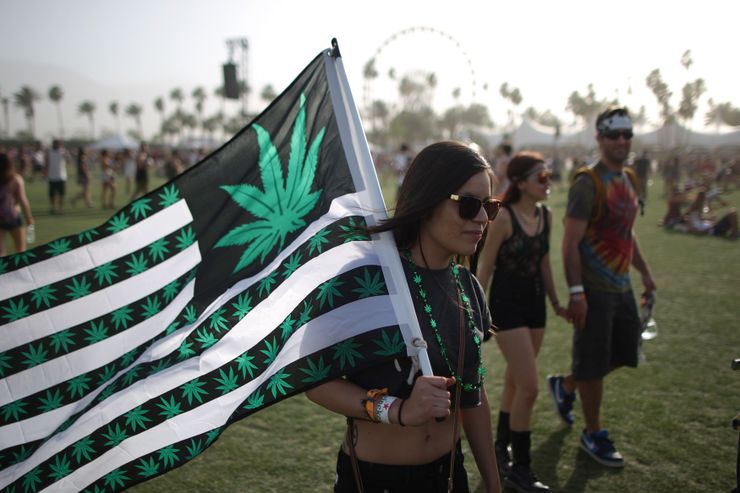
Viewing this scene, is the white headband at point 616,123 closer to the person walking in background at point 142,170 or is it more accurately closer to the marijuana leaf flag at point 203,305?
the marijuana leaf flag at point 203,305

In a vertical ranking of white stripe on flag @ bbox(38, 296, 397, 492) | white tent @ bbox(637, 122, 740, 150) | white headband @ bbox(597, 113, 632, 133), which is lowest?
white stripe on flag @ bbox(38, 296, 397, 492)

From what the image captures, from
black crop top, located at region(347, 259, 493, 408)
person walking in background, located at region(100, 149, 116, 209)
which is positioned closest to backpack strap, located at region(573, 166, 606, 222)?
black crop top, located at region(347, 259, 493, 408)

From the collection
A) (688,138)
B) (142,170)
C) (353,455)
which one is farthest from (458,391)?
(688,138)

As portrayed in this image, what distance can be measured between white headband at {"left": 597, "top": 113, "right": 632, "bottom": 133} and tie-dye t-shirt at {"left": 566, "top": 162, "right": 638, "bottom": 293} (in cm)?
28

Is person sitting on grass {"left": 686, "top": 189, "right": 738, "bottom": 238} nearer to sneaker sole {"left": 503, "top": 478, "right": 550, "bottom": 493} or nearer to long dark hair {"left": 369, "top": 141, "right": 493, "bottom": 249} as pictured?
sneaker sole {"left": 503, "top": 478, "right": 550, "bottom": 493}

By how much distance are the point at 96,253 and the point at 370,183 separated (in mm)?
1305

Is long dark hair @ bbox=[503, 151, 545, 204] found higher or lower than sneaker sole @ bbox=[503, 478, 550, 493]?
higher

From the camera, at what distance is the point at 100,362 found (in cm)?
245

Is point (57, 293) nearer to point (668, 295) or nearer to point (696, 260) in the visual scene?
point (668, 295)

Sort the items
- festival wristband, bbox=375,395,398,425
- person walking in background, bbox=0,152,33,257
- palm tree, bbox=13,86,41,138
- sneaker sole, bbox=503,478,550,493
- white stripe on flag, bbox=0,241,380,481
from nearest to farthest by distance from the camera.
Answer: festival wristband, bbox=375,395,398,425 < white stripe on flag, bbox=0,241,380,481 < sneaker sole, bbox=503,478,550,493 < person walking in background, bbox=0,152,33,257 < palm tree, bbox=13,86,41,138

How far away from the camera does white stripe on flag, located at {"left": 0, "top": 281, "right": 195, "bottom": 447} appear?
7.59 feet

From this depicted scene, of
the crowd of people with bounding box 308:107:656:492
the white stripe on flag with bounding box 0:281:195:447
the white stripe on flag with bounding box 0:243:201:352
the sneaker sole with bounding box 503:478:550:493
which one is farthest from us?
the sneaker sole with bounding box 503:478:550:493

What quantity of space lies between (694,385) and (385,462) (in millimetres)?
4520

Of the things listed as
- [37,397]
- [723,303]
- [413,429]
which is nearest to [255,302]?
[413,429]
